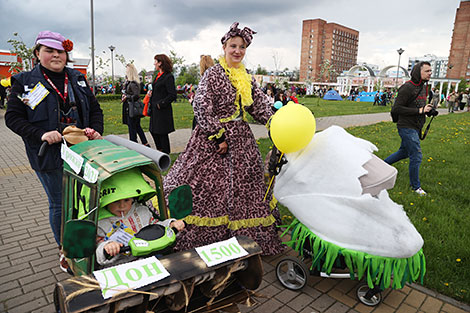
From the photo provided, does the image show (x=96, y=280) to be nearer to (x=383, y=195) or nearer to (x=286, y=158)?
(x=286, y=158)

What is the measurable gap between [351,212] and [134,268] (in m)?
1.49

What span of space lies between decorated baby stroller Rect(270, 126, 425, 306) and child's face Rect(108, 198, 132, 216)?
1.21 metres

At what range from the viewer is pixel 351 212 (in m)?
2.32

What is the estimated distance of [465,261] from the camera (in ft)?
10.8

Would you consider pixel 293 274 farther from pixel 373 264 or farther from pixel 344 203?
pixel 344 203

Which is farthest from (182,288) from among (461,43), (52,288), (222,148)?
(461,43)

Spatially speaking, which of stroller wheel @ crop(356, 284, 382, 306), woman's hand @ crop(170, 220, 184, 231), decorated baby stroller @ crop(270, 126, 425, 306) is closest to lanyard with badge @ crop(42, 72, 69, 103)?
woman's hand @ crop(170, 220, 184, 231)

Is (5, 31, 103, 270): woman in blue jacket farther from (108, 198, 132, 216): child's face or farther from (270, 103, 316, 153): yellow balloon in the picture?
(270, 103, 316, 153): yellow balloon

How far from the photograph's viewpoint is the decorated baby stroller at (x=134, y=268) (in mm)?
1638

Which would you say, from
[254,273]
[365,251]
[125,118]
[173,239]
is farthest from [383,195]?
[125,118]

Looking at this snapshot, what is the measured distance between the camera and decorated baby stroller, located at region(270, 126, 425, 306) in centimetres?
229

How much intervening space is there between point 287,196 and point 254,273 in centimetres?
69

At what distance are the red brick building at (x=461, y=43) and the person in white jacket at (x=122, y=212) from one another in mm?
99359

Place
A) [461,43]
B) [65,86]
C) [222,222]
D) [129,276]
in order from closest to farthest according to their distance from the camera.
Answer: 1. [129,276]
2. [65,86]
3. [222,222]
4. [461,43]
